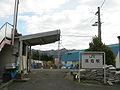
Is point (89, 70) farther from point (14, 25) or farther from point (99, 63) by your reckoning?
point (14, 25)

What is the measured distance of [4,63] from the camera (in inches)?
750

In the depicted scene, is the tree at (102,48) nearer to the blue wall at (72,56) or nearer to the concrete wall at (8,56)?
the concrete wall at (8,56)

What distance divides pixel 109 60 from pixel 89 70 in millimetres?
6264

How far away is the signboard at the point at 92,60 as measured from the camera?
16.6 metres

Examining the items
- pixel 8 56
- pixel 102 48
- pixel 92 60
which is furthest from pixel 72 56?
pixel 92 60

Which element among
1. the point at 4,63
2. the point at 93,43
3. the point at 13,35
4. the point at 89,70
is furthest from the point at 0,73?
the point at 93,43

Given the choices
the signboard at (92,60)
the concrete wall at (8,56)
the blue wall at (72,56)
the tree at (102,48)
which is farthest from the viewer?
the blue wall at (72,56)

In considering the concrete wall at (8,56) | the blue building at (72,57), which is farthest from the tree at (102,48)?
the blue building at (72,57)

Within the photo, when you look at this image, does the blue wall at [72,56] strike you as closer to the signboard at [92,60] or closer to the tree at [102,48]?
the tree at [102,48]

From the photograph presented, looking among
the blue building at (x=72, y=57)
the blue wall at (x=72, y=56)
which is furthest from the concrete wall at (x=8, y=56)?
the blue building at (x=72, y=57)

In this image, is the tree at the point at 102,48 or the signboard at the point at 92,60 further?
the tree at the point at 102,48

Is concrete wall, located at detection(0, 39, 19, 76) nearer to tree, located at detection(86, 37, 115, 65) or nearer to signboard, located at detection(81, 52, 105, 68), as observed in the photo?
signboard, located at detection(81, 52, 105, 68)

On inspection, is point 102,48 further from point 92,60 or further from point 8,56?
point 8,56

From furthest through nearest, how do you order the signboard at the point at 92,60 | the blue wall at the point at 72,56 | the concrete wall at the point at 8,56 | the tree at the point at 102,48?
the blue wall at the point at 72,56 → the tree at the point at 102,48 → the concrete wall at the point at 8,56 → the signboard at the point at 92,60
